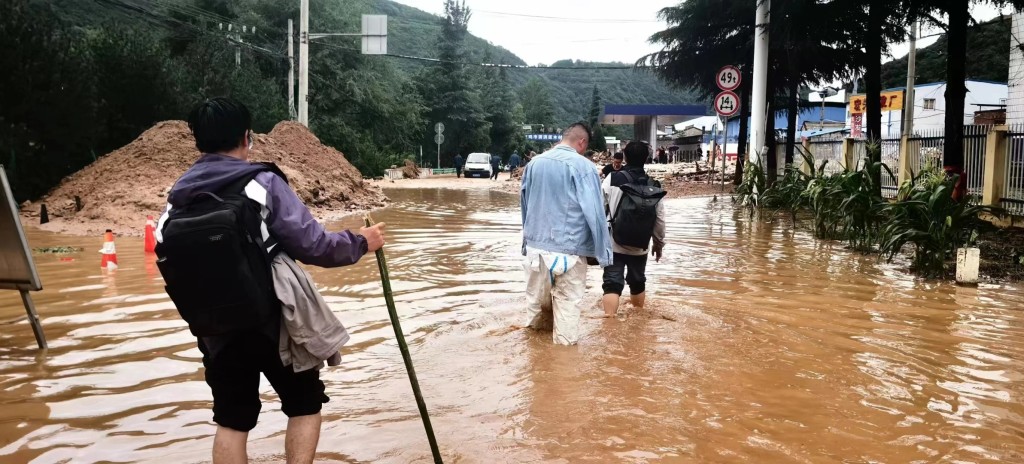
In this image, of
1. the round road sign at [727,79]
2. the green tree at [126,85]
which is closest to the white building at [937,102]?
the round road sign at [727,79]

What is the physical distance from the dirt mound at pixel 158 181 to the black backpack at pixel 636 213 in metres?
9.35

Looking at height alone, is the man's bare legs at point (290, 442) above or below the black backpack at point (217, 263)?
below

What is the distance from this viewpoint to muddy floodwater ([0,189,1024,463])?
385cm

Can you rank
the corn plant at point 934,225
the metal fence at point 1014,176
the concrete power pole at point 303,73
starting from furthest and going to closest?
the concrete power pole at point 303,73
the metal fence at point 1014,176
the corn plant at point 934,225

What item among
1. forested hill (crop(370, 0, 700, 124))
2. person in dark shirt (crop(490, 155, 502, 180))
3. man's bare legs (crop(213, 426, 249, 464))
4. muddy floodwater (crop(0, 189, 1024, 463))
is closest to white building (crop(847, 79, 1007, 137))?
person in dark shirt (crop(490, 155, 502, 180))

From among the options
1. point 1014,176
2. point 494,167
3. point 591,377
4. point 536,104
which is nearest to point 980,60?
point 494,167

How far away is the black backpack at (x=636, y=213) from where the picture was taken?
6.15m

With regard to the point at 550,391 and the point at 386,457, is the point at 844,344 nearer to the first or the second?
the point at 550,391

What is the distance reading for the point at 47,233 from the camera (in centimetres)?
1285

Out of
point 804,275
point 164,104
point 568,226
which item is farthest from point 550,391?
point 164,104

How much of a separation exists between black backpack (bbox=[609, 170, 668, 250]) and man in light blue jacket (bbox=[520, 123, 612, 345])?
0.75 m

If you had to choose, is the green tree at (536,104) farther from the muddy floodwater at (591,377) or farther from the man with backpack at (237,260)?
the man with backpack at (237,260)

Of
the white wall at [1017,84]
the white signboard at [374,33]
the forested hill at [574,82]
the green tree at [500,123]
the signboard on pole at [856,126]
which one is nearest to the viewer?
the white wall at [1017,84]

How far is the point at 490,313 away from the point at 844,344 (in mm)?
2829
